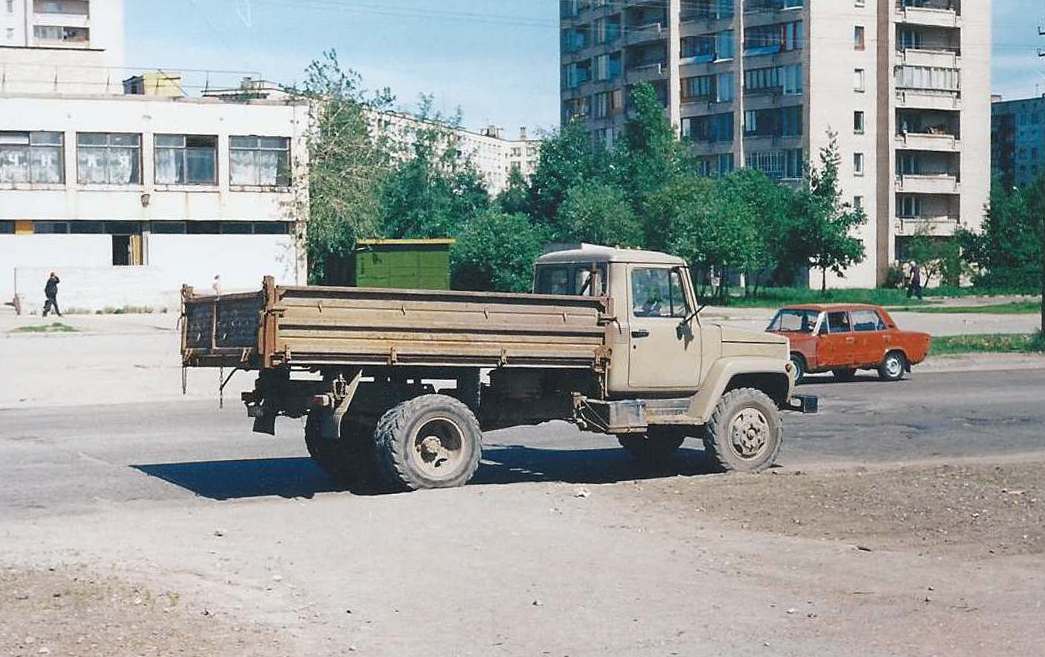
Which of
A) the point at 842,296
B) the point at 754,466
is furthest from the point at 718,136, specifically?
the point at 754,466

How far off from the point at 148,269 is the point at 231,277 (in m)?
5.77

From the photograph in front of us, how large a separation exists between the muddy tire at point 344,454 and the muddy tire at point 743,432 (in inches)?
139

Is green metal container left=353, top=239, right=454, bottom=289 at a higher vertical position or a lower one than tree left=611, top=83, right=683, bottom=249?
lower

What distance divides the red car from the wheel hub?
42.6 ft

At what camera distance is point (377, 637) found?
779 cm

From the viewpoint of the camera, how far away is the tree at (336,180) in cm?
6681

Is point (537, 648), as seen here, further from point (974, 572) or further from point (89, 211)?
point (89, 211)

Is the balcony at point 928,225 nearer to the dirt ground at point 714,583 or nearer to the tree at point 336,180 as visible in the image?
the tree at point 336,180

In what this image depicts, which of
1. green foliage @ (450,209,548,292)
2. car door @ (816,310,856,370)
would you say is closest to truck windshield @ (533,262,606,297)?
car door @ (816,310,856,370)

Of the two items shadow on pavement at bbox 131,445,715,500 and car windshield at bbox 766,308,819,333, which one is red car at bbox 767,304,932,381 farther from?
shadow on pavement at bbox 131,445,715,500

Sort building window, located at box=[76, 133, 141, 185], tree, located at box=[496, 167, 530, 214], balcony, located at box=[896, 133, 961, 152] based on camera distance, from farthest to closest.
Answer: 1. tree, located at box=[496, 167, 530, 214]
2. balcony, located at box=[896, 133, 961, 152]
3. building window, located at box=[76, 133, 141, 185]

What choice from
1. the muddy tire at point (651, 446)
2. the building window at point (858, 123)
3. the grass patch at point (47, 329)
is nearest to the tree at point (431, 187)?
the building window at point (858, 123)

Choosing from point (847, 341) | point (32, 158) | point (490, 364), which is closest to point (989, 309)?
point (847, 341)

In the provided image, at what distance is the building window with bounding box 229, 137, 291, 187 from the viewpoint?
209ft
